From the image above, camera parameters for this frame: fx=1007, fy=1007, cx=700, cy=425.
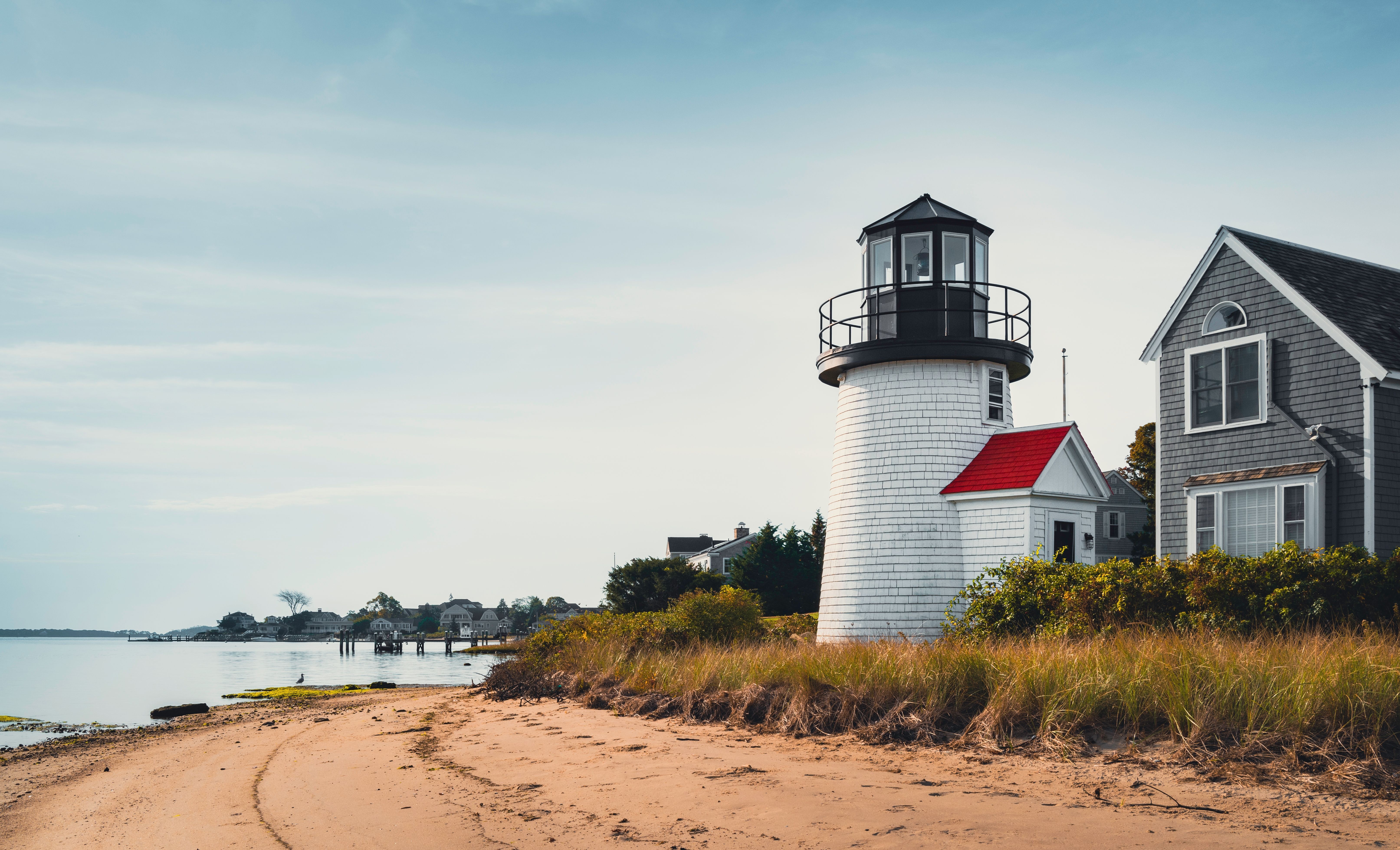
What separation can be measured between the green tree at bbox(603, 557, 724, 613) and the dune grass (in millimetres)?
38733

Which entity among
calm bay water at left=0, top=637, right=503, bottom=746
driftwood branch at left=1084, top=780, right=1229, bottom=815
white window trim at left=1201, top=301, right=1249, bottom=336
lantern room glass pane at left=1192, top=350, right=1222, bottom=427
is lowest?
calm bay water at left=0, top=637, right=503, bottom=746

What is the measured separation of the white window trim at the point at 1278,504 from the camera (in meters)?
17.7

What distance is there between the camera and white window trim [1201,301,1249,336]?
19828mm

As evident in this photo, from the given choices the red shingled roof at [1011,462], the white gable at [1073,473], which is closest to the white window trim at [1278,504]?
the white gable at [1073,473]

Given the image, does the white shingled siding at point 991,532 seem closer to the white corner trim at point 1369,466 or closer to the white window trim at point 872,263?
the white window trim at point 872,263

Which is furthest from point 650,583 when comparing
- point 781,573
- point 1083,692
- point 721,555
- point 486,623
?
point 486,623

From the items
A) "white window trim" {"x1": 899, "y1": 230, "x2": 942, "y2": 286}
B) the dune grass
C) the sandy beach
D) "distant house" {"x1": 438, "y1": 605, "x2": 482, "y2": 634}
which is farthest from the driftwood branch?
"distant house" {"x1": 438, "y1": 605, "x2": 482, "y2": 634}

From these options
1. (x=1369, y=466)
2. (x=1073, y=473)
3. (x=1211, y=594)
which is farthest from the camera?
(x=1073, y=473)

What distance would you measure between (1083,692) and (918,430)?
40.1ft

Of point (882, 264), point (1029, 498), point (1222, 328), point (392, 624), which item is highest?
point (882, 264)

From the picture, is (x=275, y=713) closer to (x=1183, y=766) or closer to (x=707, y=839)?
(x=707, y=839)

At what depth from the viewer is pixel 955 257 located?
71.7 feet

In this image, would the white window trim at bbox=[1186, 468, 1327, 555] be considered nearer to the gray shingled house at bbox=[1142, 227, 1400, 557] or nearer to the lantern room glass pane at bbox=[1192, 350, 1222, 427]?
the gray shingled house at bbox=[1142, 227, 1400, 557]

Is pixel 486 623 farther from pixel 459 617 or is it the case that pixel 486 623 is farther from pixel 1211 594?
pixel 1211 594
